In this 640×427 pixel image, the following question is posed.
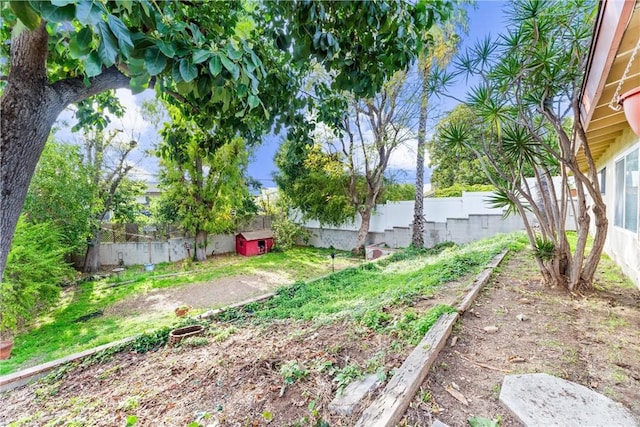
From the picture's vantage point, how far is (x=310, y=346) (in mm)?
2537

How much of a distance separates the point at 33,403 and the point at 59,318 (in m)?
3.98

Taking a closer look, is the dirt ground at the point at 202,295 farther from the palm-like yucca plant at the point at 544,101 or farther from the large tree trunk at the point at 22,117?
the palm-like yucca plant at the point at 544,101

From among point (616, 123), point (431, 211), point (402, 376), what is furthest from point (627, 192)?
point (431, 211)

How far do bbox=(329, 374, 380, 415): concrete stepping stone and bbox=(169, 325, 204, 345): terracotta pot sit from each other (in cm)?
232

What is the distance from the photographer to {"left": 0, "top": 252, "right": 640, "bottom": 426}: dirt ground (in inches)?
68.9

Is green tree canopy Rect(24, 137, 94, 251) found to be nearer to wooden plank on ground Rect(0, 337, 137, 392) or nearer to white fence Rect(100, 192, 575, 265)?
white fence Rect(100, 192, 575, 265)

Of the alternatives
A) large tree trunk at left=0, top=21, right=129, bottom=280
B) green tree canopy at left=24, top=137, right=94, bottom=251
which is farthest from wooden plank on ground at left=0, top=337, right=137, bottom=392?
green tree canopy at left=24, top=137, right=94, bottom=251

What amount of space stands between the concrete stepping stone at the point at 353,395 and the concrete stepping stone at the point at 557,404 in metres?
0.73

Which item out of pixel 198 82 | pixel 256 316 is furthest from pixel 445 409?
pixel 256 316

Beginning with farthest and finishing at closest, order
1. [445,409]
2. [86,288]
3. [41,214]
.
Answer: [86,288]
[41,214]
[445,409]

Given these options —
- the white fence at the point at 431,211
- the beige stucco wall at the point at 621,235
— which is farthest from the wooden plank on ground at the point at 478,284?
the white fence at the point at 431,211

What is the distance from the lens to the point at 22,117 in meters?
1.48

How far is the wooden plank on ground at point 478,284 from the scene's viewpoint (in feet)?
9.40

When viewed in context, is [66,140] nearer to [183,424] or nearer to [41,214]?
[41,214]
